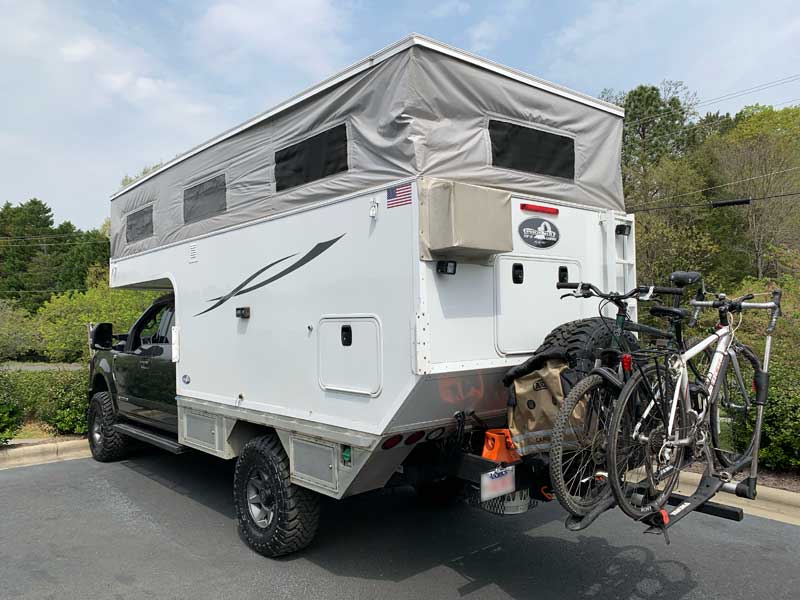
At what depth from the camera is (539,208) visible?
416 cm

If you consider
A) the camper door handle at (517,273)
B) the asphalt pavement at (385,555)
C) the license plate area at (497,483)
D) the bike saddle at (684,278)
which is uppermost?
the camper door handle at (517,273)

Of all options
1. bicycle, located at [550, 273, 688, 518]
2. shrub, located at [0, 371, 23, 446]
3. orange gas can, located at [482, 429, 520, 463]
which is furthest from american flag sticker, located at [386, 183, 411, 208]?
shrub, located at [0, 371, 23, 446]

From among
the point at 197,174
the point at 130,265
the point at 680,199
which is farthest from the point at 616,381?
the point at 680,199

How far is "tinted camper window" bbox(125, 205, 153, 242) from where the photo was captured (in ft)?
21.3

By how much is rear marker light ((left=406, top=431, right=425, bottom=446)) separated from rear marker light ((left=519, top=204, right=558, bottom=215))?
5.11ft

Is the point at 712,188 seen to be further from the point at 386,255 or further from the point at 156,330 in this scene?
the point at 386,255

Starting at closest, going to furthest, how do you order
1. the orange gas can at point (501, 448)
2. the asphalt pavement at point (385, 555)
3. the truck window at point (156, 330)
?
the orange gas can at point (501, 448), the asphalt pavement at point (385, 555), the truck window at point (156, 330)

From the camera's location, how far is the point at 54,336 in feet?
80.6

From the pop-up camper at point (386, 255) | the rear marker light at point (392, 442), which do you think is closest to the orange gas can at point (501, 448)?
the pop-up camper at point (386, 255)

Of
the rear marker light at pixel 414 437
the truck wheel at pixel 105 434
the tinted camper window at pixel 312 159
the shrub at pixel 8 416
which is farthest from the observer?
the shrub at pixel 8 416

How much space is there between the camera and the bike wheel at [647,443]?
317 centimetres

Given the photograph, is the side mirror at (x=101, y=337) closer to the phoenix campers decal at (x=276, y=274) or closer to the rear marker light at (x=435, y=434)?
the phoenix campers decal at (x=276, y=274)

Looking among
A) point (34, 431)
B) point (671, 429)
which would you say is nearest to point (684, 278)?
point (671, 429)

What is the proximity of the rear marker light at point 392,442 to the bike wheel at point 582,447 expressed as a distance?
3.07ft
